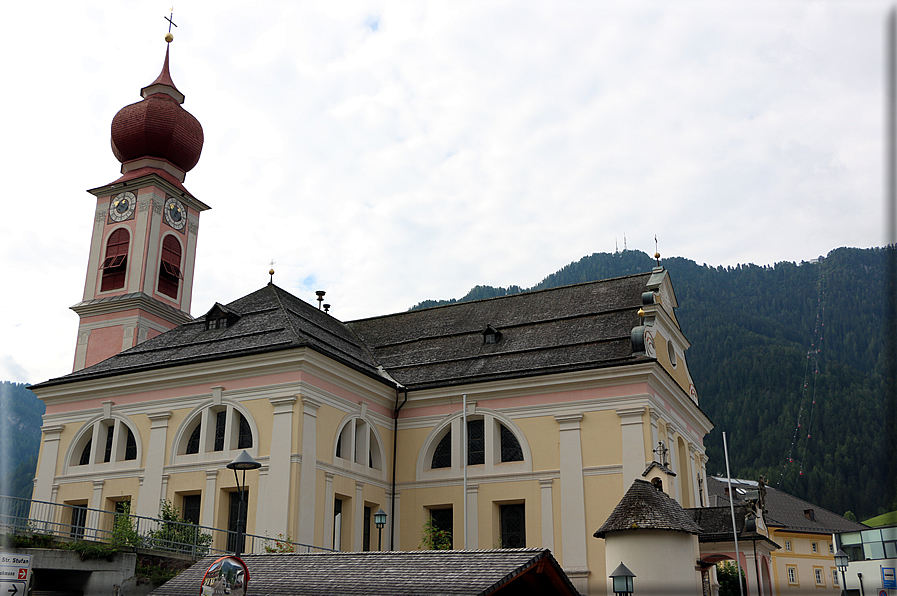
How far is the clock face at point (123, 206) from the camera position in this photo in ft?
138

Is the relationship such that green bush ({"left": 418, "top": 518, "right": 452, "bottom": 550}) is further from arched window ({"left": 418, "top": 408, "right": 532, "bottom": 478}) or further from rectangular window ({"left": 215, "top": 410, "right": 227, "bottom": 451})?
rectangular window ({"left": 215, "top": 410, "right": 227, "bottom": 451})

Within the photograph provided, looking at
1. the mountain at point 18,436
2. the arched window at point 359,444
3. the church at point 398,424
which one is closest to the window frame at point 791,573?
the church at point 398,424

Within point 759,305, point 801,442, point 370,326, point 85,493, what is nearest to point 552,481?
point 370,326

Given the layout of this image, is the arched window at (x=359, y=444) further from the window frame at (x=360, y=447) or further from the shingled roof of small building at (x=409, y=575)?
the shingled roof of small building at (x=409, y=575)

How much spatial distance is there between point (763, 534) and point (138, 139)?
120ft

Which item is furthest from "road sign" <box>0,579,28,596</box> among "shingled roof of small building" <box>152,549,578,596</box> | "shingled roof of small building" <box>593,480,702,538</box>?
"shingled roof of small building" <box>593,480,702,538</box>

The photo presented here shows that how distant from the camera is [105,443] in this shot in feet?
98.4

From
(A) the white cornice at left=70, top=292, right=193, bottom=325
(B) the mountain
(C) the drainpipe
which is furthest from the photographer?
(A) the white cornice at left=70, top=292, right=193, bottom=325

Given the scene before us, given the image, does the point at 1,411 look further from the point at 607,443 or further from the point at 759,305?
the point at 759,305

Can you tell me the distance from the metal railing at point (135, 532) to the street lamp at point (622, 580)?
10019mm

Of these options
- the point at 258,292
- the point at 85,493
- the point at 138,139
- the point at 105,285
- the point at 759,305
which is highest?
the point at 759,305

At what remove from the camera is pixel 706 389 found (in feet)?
381

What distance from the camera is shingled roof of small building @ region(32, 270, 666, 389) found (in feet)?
96.1

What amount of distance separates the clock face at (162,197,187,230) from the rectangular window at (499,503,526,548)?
24950mm
